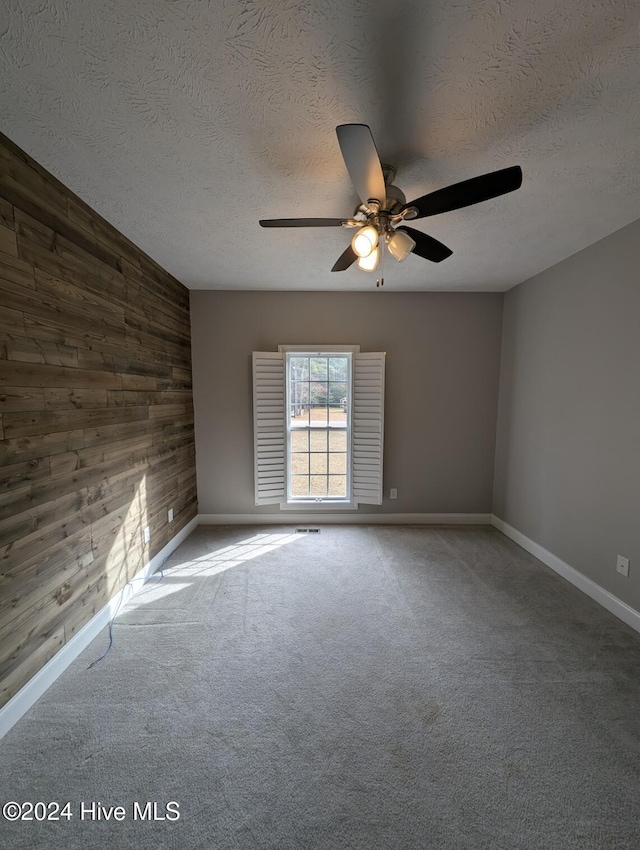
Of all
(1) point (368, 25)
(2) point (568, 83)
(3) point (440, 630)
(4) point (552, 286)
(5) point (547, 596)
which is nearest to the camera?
(1) point (368, 25)

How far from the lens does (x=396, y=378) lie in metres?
3.47

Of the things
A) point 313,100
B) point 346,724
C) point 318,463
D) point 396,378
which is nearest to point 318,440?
point 318,463

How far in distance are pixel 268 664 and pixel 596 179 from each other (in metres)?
3.03

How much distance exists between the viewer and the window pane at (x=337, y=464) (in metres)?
3.60

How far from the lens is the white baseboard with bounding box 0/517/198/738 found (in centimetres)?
140

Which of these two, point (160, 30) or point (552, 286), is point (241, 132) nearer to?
point (160, 30)

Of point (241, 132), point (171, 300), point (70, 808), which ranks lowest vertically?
point (70, 808)

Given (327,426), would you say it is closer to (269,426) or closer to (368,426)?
(368,426)

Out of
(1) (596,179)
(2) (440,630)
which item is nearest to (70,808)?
(2) (440,630)

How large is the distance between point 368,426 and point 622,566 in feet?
7.15

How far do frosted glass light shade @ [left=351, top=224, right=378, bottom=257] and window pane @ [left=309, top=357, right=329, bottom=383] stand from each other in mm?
1984

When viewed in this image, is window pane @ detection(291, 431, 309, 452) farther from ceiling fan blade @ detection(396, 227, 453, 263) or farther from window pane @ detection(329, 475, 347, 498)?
ceiling fan blade @ detection(396, 227, 453, 263)

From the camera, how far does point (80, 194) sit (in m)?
1.74

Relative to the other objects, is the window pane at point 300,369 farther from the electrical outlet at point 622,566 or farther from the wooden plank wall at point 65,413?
the electrical outlet at point 622,566
